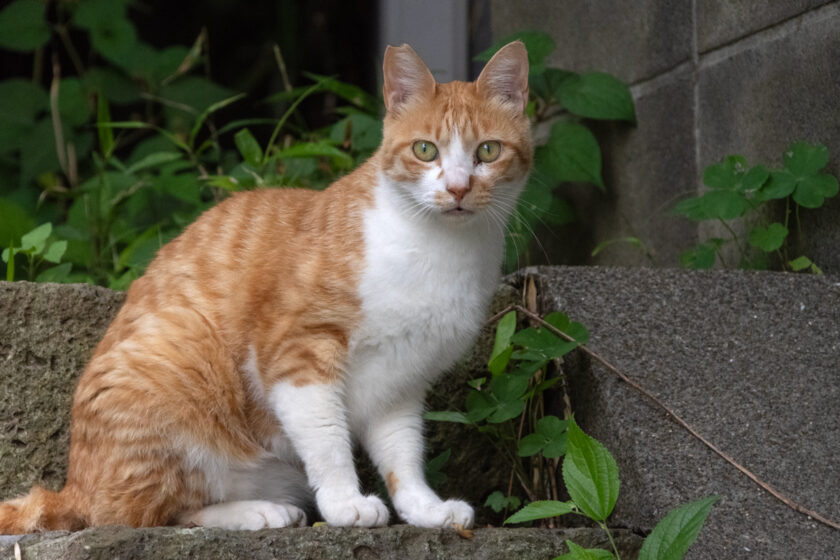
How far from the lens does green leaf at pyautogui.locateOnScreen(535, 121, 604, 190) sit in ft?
11.0

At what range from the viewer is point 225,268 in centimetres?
249

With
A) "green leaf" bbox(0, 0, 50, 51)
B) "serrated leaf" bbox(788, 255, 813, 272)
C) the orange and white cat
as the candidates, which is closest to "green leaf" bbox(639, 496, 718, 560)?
the orange and white cat

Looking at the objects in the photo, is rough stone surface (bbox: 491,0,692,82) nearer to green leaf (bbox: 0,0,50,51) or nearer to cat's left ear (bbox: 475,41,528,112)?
cat's left ear (bbox: 475,41,528,112)

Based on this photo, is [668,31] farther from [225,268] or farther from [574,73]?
[225,268]

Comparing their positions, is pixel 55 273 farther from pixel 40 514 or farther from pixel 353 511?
pixel 353 511

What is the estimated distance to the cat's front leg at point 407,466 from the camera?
7.35ft

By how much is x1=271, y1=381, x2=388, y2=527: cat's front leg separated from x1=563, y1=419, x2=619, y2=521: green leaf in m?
0.53

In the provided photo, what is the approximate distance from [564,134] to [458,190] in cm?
129

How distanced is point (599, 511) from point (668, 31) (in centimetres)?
200

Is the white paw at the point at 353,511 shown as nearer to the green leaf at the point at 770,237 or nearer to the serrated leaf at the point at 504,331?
the serrated leaf at the point at 504,331

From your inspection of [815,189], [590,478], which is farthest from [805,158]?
[590,478]

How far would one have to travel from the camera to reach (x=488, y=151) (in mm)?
2398

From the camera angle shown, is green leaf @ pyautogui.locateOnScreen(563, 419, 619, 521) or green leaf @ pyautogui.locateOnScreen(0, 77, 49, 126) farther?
green leaf @ pyautogui.locateOnScreen(0, 77, 49, 126)

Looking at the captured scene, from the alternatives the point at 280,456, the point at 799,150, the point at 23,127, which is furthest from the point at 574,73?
the point at 23,127
